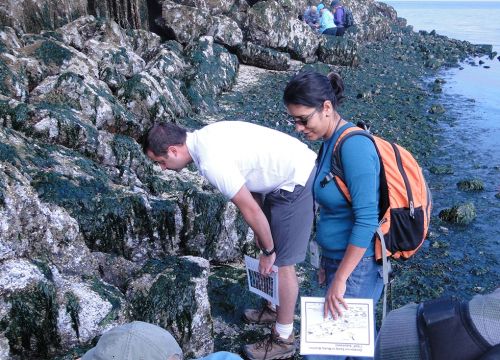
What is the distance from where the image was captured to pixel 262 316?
461 centimetres

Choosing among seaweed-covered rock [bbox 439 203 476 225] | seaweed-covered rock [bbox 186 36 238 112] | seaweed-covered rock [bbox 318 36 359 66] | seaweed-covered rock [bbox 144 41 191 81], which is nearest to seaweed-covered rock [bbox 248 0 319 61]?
seaweed-covered rock [bbox 318 36 359 66]

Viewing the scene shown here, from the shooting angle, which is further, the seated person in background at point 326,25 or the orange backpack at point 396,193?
the seated person in background at point 326,25

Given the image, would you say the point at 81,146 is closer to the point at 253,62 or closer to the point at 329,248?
the point at 329,248

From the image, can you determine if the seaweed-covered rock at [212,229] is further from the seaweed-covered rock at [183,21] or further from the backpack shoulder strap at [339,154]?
the seaweed-covered rock at [183,21]

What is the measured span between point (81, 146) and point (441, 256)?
213 inches

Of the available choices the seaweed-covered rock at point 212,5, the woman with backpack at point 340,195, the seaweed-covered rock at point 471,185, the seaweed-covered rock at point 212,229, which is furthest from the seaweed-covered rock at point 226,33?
the woman with backpack at point 340,195

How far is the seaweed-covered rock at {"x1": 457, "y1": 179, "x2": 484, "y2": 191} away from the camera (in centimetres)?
916

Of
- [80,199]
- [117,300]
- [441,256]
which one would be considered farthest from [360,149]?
[441,256]

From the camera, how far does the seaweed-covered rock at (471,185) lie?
9.16m

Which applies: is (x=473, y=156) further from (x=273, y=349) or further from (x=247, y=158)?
(x=247, y=158)

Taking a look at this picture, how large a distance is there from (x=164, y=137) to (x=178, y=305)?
1.69 metres

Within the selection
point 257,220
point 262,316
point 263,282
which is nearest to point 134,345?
point 257,220

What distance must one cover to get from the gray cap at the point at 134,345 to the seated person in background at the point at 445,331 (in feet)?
3.65

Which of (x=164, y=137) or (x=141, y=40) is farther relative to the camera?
(x=141, y=40)
